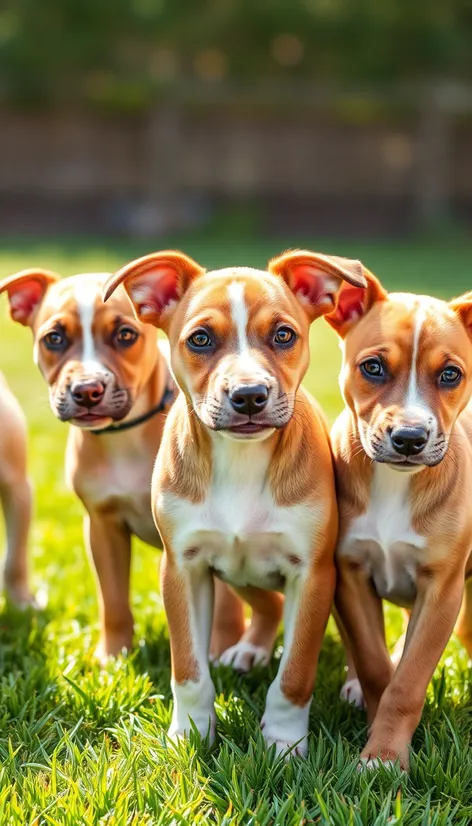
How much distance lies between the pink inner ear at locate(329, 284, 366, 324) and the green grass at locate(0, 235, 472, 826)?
4.79 ft

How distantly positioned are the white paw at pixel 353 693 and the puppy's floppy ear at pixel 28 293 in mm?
2122

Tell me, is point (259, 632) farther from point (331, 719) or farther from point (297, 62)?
point (297, 62)

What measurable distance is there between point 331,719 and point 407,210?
21592mm

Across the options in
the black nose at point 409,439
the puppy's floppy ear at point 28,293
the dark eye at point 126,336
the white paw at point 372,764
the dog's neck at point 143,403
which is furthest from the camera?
the puppy's floppy ear at point 28,293

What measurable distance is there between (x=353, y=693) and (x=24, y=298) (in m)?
2.27

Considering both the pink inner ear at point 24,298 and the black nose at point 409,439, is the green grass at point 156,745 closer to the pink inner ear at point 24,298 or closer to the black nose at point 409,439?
the black nose at point 409,439

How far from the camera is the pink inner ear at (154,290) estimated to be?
3.90m

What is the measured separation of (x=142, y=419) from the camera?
4.50m

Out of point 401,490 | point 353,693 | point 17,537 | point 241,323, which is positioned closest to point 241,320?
point 241,323

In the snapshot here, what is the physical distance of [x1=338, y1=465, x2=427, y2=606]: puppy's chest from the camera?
3.68 m

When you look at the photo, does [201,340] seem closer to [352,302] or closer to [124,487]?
[352,302]

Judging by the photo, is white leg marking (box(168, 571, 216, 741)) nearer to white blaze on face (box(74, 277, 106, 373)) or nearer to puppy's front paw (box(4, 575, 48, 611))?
white blaze on face (box(74, 277, 106, 373))

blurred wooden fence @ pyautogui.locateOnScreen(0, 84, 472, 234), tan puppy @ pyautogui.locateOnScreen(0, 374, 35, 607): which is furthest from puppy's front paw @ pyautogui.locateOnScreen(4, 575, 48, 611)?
blurred wooden fence @ pyautogui.locateOnScreen(0, 84, 472, 234)

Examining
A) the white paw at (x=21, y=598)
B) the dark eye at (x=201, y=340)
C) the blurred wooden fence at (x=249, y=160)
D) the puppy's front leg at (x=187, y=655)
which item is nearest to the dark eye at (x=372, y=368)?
the dark eye at (x=201, y=340)
